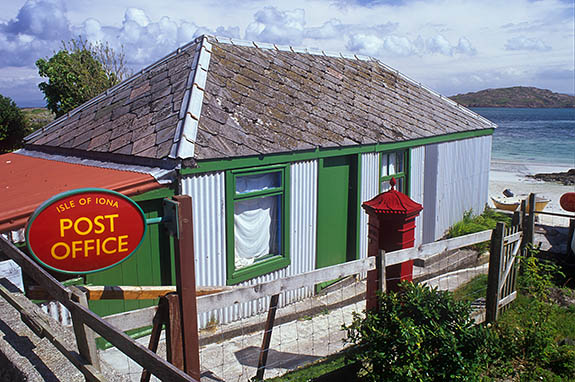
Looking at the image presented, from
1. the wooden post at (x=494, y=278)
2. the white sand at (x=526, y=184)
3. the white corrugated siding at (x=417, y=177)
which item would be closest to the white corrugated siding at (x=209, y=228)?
the wooden post at (x=494, y=278)

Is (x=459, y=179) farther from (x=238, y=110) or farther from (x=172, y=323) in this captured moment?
(x=172, y=323)

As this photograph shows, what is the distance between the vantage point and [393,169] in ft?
35.0

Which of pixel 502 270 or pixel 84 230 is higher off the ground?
pixel 84 230

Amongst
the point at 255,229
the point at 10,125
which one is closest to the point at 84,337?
the point at 255,229

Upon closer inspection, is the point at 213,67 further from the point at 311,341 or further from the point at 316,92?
the point at 311,341

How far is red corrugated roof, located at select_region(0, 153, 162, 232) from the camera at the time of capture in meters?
5.01

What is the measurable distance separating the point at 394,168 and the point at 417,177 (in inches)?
37.2

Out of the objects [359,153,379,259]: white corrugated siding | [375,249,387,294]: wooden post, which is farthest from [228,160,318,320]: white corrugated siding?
[375,249,387,294]: wooden post

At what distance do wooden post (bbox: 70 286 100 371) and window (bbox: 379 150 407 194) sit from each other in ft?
25.8

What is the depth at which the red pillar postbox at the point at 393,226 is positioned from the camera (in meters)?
4.96

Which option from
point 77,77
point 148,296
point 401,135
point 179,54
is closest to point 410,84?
point 401,135

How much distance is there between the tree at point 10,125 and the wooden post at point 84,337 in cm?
1995

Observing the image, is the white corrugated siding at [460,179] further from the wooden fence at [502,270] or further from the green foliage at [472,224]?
the wooden fence at [502,270]

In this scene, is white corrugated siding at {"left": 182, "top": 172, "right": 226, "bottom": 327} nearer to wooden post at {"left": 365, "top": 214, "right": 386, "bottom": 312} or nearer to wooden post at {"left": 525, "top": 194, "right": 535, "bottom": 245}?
wooden post at {"left": 365, "top": 214, "right": 386, "bottom": 312}
